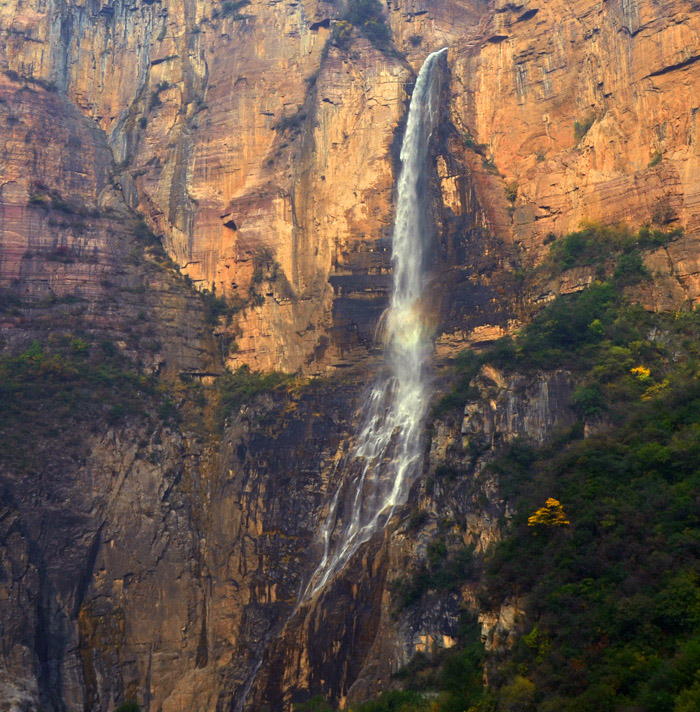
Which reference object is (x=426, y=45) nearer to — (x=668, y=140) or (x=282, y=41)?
(x=282, y=41)

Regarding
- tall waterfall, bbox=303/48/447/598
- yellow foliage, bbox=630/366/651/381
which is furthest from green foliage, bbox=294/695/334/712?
yellow foliage, bbox=630/366/651/381

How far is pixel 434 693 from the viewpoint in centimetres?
3219

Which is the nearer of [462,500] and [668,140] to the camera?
[462,500]

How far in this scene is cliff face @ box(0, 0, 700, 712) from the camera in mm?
41531

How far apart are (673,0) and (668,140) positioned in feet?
24.0

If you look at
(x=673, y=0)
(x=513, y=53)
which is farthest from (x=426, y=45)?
(x=673, y=0)

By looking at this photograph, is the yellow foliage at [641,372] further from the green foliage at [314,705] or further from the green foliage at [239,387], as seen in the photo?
the green foliage at [239,387]

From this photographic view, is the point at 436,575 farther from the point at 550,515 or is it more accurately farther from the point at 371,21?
the point at 371,21

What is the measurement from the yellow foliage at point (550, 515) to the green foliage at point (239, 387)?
74.4 feet

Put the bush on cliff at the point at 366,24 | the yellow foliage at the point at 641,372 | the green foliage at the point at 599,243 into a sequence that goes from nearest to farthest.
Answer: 1. the yellow foliage at the point at 641,372
2. the green foliage at the point at 599,243
3. the bush on cliff at the point at 366,24

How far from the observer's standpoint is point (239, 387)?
5297 cm

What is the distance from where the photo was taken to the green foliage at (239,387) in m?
51.7

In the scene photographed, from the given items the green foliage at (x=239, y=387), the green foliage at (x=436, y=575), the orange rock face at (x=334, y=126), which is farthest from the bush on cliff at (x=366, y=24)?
the green foliage at (x=436, y=575)

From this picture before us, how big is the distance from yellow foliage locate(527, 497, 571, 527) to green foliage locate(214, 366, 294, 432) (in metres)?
22.7
